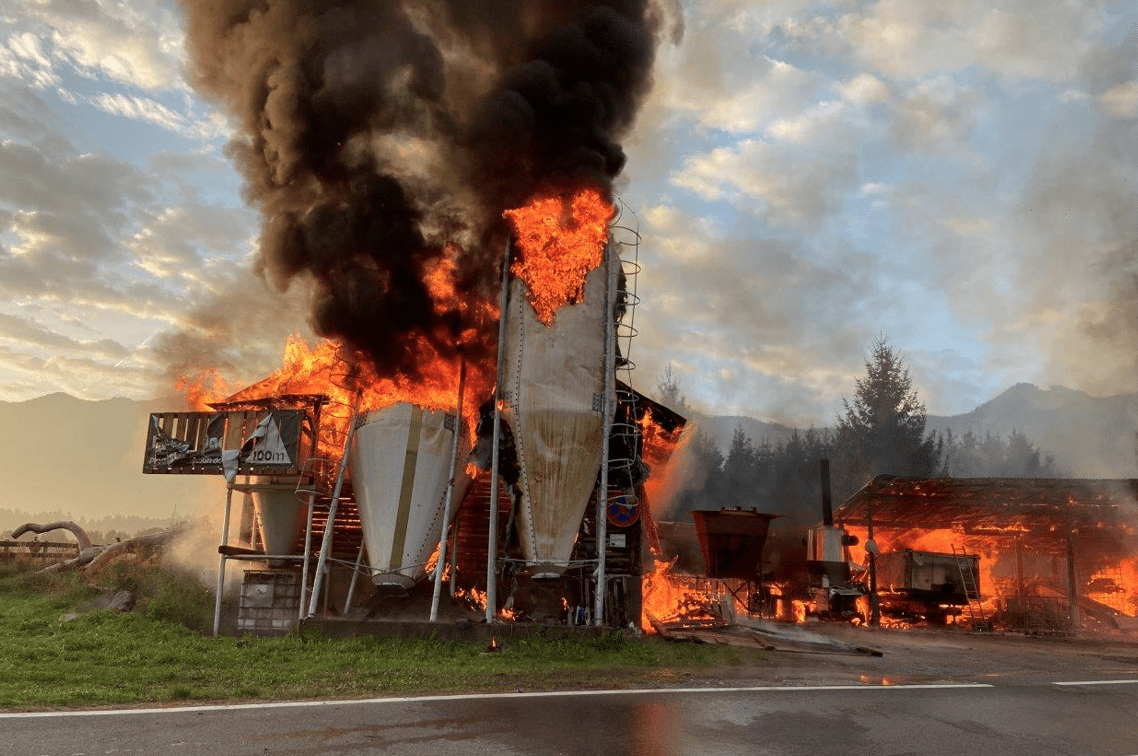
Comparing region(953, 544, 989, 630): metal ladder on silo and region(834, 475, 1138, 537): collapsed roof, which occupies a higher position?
region(834, 475, 1138, 537): collapsed roof

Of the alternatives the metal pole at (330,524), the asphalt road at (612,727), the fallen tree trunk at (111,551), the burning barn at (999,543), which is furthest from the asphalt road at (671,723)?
the fallen tree trunk at (111,551)

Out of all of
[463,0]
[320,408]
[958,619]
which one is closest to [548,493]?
[320,408]

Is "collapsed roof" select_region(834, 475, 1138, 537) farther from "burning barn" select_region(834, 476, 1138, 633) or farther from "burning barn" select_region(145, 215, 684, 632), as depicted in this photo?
"burning barn" select_region(145, 215, 684, 632)

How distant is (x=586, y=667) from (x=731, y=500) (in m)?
57.0

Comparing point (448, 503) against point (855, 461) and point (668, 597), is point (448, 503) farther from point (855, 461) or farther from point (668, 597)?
point (855, 461)

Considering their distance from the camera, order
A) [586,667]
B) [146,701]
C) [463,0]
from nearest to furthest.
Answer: [146,701] → [586,667] → [463,0]

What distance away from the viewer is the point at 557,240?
60.5ft

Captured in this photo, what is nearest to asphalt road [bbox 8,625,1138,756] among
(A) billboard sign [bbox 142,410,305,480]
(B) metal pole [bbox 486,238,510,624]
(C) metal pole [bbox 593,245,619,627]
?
(C) metal pole [bbox 593,245,619,627]

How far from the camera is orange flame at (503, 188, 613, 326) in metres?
18.3

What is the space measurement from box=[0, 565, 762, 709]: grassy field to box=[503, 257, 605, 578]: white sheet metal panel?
2.67m

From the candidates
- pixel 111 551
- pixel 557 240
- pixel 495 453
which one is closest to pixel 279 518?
pixel 495 453

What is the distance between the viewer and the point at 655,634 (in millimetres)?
18016

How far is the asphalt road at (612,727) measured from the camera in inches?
277

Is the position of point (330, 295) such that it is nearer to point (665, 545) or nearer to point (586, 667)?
point (586, 667)
